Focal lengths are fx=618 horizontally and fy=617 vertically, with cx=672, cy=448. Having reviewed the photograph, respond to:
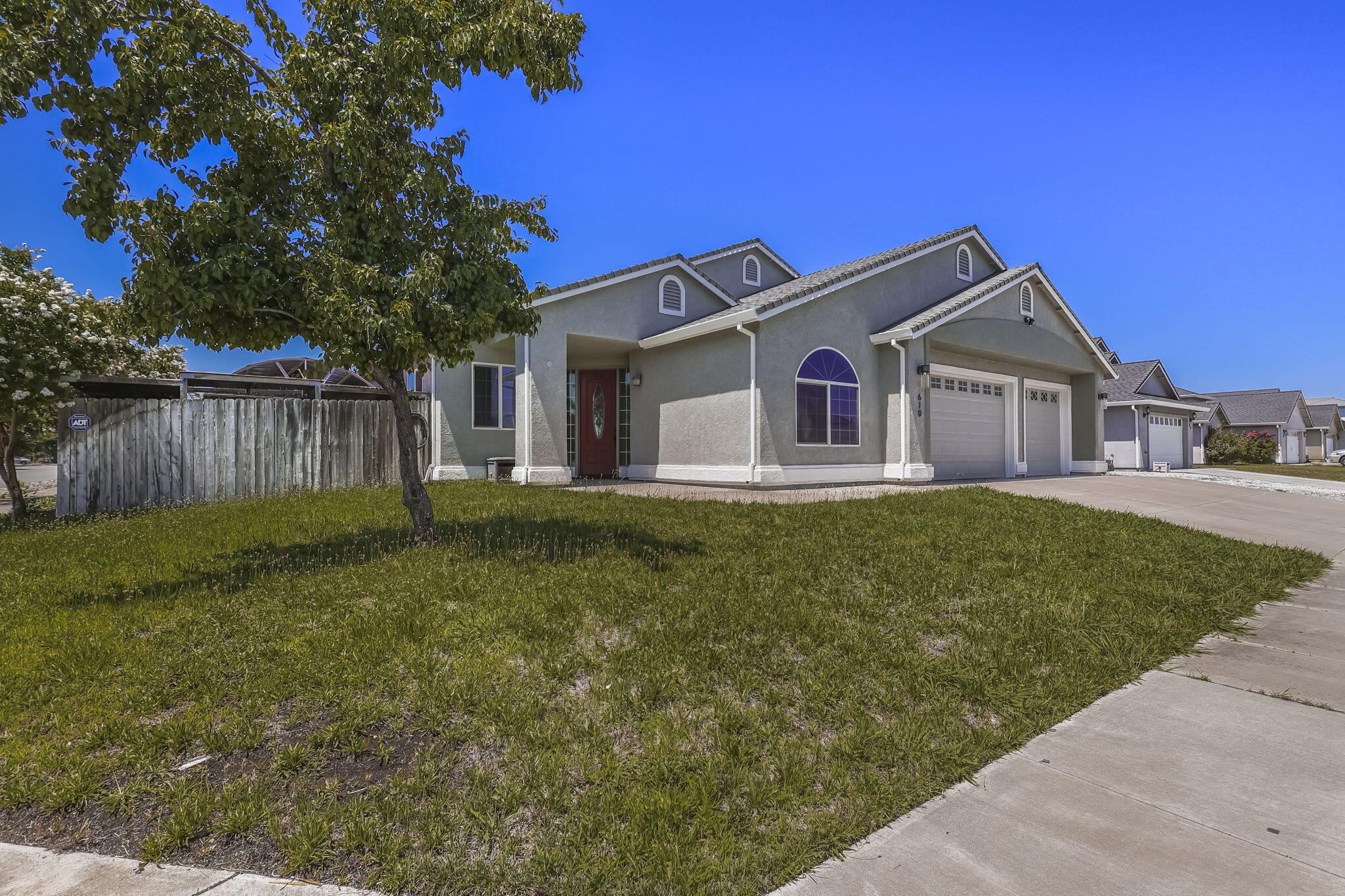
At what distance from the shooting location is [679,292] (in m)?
14.0

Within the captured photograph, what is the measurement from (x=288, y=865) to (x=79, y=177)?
5.31 m

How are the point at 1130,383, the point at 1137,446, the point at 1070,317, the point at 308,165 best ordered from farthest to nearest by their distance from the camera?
1. the point at 1130,383
2. the point at 1137,446
3. the point at 1070,317
4. the point at 308,165

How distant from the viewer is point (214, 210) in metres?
5.05

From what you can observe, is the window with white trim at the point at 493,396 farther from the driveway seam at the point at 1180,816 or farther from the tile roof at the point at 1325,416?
the tile roof at the point at 1325,416

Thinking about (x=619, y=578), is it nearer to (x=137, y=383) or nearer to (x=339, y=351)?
(x=339, y=351)

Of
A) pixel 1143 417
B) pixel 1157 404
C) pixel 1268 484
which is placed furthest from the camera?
pixel 1157 404

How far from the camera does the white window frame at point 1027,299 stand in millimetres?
15305

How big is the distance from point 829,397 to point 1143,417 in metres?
17.5

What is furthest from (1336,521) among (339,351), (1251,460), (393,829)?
(1251,460)

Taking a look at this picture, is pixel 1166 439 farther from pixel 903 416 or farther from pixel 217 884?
pixel 217 884

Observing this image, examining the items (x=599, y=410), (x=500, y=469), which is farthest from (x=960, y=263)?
(x=500, y=469)

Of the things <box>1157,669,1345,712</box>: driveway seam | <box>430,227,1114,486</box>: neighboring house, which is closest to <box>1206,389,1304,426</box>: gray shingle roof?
<box>430,227,1114,486</box>: neighboring house

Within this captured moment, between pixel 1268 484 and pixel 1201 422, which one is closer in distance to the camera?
pixel 1268 484

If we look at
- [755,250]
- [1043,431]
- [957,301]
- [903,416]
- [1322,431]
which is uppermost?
[755,250]
